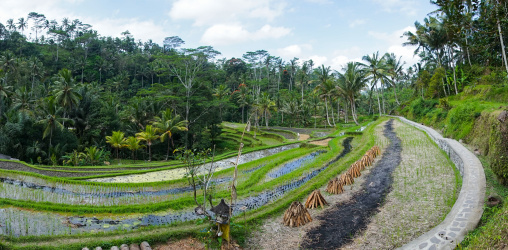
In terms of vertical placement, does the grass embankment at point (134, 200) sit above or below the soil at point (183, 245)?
above

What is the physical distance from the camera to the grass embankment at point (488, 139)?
484cm

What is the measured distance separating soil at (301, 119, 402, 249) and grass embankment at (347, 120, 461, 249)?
231 mm

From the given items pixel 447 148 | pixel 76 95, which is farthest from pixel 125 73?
pixel 447 148

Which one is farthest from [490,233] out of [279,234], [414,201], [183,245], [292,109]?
[292,109]

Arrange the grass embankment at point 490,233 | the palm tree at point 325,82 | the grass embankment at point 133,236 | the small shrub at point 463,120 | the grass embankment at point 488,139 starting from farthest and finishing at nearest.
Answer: the palm tree at point 325,82 → the small shrub at point 463,120 → the grass embankment at point 133,236 → the grass embankment at point 488,139 → the grass embankment at point 490,233

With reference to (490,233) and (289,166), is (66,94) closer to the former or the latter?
(289,166)

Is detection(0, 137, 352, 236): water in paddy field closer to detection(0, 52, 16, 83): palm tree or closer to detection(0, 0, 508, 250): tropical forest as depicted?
detection(0, 0, 508, 250): tropical forest

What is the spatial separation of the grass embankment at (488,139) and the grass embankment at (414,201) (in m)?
1.01

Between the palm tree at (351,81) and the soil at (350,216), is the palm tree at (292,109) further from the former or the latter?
the soil at (350,216)

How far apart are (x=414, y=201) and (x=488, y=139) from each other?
4814 millimetres

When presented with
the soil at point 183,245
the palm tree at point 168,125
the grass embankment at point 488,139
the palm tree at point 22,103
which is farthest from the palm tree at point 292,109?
the soil at point 183,245

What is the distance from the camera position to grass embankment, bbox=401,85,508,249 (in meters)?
4.84

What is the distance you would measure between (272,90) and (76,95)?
4048 cm

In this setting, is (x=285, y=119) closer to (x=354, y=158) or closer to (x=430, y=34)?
(x=430, y=34)
